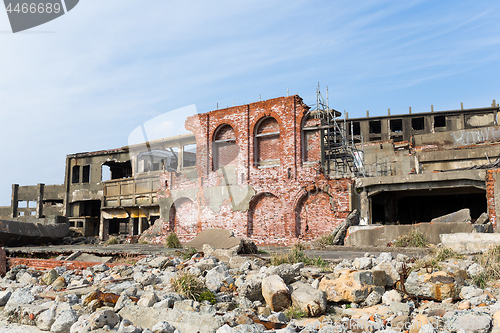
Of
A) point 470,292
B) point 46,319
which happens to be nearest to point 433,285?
point 470,292

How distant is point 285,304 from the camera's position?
19.4 ft

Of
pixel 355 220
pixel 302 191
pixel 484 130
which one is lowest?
pixel 355 220

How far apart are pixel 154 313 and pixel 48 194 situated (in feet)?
106

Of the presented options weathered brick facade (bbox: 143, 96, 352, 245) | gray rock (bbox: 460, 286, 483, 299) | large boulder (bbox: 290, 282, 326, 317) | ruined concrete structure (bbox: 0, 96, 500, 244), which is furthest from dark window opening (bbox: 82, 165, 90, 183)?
gray rock (bbox: 460, 286, 483, 299)

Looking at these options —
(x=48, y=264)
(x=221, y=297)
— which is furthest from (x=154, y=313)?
(x=48, y=264)

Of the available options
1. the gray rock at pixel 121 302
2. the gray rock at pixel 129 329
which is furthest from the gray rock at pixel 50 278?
the gray rock at pixel 129 329

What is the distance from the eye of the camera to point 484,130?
Result: 25828 mm

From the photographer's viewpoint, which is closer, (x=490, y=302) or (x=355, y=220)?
(x=490, y=302)

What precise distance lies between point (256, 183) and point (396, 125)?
23.1 m

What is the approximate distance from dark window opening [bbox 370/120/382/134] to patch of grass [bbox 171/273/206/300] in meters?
34.6

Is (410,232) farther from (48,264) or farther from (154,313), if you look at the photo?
(48,264)

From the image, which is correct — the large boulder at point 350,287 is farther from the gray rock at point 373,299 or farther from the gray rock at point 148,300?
the gray rock at point 148,300

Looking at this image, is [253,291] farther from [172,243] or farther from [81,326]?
[172,243]

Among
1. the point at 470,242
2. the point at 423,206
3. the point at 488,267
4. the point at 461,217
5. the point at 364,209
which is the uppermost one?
the point at 423,206
